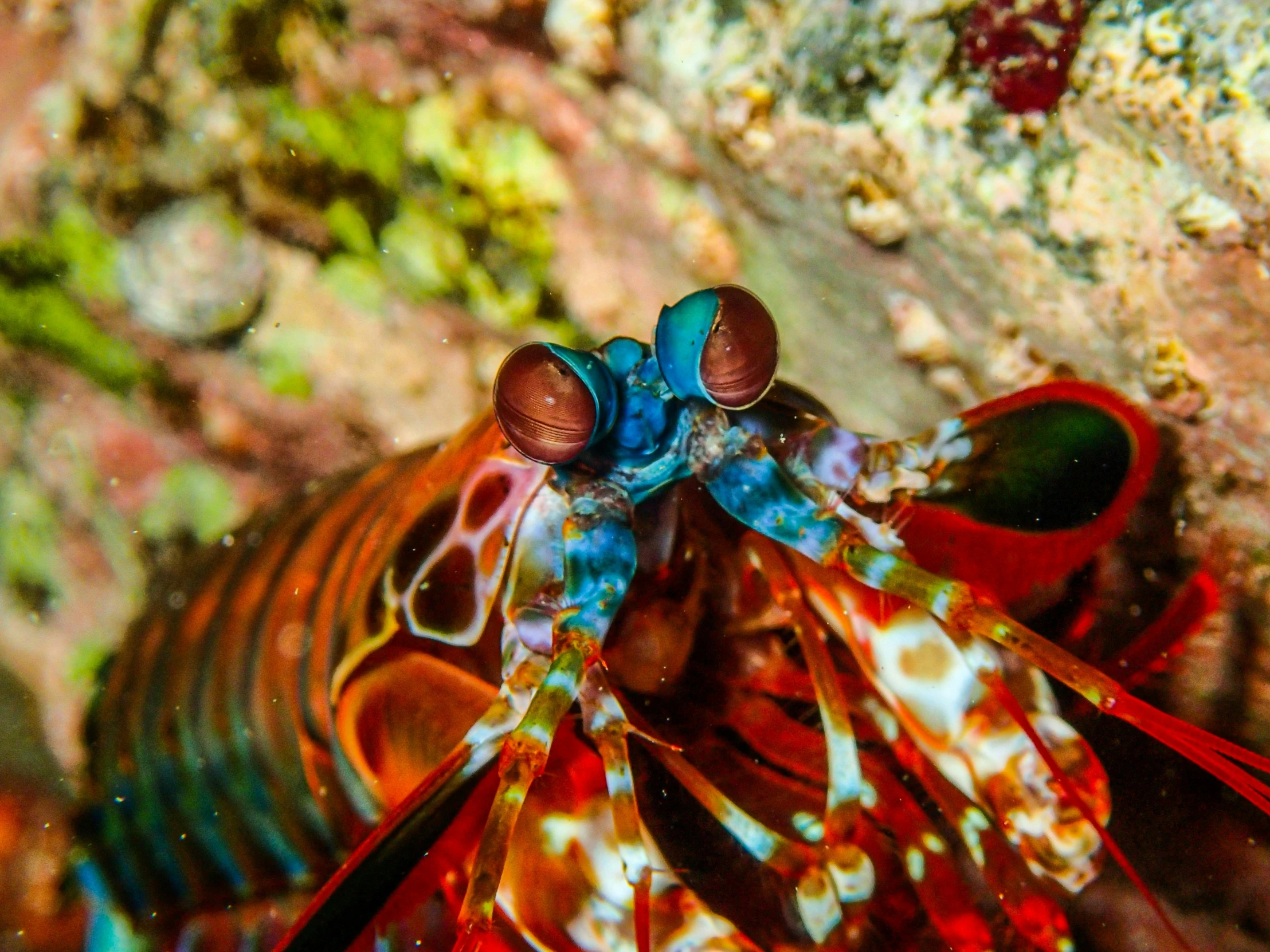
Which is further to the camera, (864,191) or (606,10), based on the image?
(606,10)

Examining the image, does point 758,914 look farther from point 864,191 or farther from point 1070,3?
point 1070,3

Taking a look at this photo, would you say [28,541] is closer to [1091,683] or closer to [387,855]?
[387,855]

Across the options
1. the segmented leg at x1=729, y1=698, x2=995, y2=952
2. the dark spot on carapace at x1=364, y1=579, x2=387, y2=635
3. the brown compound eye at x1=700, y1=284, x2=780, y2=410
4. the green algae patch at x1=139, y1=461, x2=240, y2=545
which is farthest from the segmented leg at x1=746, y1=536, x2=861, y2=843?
the green algae patch at x1=139, y1=461, x2=240, y2=545

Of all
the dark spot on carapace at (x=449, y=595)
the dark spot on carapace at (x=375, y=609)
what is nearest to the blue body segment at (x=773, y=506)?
the dark spot on carapace at (x=449, y=595)

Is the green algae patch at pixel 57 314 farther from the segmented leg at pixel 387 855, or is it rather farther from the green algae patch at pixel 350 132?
the segmented leg at pixel 387 855

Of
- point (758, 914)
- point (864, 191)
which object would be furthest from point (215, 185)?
point (758, 914)

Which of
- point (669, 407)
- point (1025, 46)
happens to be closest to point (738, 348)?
point (669, 407)

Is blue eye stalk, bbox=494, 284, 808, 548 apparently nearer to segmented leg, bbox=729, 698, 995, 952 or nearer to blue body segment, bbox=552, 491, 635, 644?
blue body segment, bbox=552, 491, 635, 644
